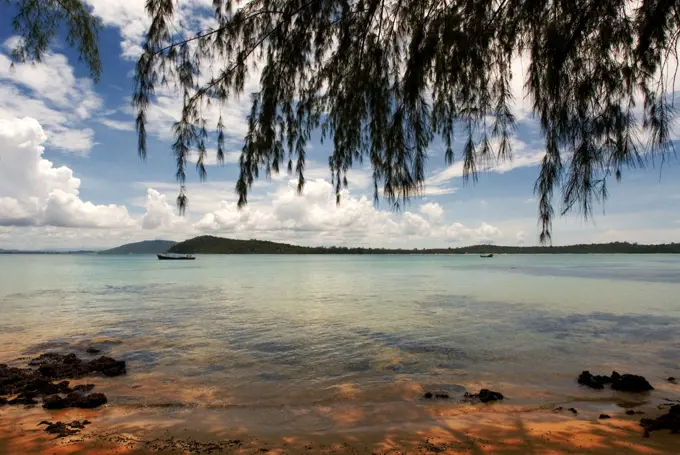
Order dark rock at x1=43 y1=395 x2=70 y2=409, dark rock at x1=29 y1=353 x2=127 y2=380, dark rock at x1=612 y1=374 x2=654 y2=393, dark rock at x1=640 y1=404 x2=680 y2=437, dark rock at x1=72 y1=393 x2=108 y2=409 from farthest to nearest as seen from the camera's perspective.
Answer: dark rock at x1=29 y1=353 x2=127 y2=380 → dark rock at x1=612 y1=374 x2=654 y2=393 → dark rock at x1=72 y1=393 x2=108 y2=409 → dark rock at x1=43 y1=395 x2=70 y2=409 → dark rock at x1=640 y1=404 x2=680 y2=437

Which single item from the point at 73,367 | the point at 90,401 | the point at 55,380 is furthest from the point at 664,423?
the point at 73,367

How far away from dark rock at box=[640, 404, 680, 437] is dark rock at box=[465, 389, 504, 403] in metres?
2.13

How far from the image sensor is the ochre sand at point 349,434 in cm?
484

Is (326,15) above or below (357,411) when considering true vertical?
above

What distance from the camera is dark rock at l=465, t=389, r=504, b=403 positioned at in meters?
7.05

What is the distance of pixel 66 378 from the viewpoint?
27.2ft

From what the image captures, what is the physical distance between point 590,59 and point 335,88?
2.65 m

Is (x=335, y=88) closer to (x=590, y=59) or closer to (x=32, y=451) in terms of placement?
(x=590, y=59)

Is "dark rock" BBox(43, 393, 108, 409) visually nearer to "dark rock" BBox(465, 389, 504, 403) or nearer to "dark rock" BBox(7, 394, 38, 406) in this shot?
"dark rock" BBox(7, 394, 38, 406)

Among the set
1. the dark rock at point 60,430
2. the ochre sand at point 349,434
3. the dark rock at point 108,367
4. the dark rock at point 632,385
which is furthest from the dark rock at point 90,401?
the dark rock at point 632,385

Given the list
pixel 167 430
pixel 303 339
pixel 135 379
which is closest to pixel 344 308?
pixel 303 339

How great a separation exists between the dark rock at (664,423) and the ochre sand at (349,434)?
0.11m

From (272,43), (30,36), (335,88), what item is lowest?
(335,88)

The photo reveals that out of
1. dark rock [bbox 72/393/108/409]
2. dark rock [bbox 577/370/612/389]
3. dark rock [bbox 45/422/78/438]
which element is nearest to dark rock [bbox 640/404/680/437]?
dark rock [bbox 577/370/612/389]
